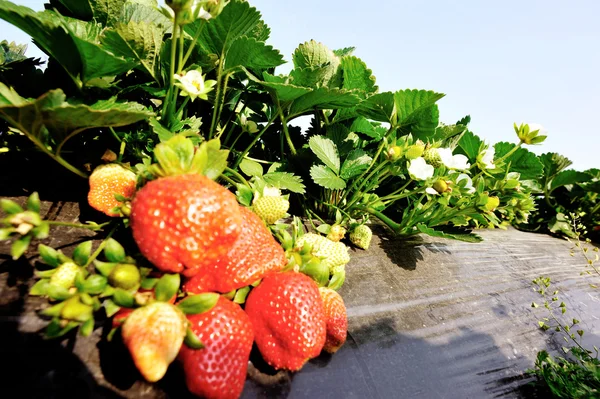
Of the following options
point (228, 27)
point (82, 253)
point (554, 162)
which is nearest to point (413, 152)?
point (228, 27)

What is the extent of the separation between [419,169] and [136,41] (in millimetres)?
799

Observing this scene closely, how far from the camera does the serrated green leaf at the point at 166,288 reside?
1.43 ft

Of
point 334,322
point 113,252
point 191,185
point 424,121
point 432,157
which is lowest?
point 334,322

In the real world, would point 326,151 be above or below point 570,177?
below

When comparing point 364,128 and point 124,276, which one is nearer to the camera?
point 124,276

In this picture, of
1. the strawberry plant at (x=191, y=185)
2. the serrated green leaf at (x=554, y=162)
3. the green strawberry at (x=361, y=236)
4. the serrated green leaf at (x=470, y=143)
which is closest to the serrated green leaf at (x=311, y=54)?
the strawberry plant at (x=191, y=185)

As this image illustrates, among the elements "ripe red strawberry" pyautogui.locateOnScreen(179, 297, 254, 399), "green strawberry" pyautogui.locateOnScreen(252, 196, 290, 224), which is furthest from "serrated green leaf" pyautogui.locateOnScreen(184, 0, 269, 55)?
"ripe red strawberry" pyautogui.locateOnScreen(179, 297, 254, 399)

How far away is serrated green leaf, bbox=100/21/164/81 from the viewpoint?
2.09 feet

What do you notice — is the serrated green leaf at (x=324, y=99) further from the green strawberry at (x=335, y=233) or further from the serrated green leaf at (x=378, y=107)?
the green strawberry at (x=335, y=233)

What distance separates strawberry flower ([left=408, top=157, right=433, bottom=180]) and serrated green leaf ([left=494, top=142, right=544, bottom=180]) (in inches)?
22.5

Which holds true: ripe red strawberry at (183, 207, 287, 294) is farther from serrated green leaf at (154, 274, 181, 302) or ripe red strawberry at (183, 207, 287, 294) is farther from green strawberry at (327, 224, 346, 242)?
green strawberry at (327, 224, 346, 242)

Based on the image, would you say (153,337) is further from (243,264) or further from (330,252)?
(330,252)

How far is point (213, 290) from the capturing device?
52 centimetres

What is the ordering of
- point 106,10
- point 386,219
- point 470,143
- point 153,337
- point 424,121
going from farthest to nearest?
point 470,143
point 386,219
point 424,121
point 106,10
point 153,337
